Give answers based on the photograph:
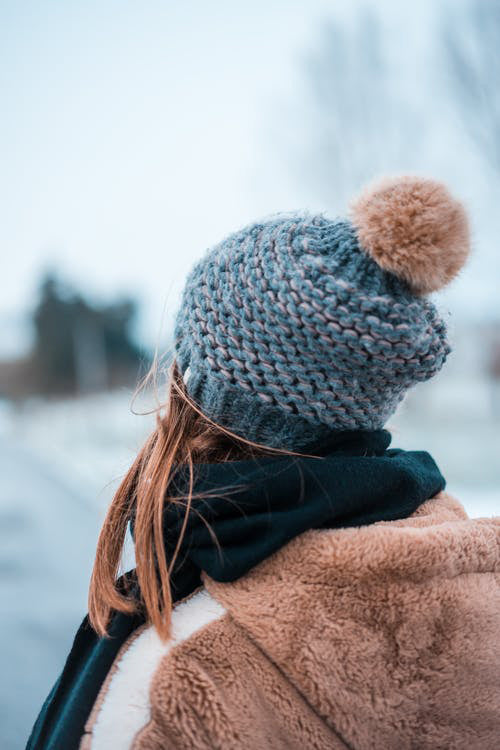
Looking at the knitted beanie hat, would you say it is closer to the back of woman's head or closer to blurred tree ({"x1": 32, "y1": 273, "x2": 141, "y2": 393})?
the back of woman's head

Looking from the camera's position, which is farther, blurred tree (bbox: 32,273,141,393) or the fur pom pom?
blurred tree (bbox: 32,273,141,393)

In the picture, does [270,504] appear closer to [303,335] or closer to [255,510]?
[255,510]

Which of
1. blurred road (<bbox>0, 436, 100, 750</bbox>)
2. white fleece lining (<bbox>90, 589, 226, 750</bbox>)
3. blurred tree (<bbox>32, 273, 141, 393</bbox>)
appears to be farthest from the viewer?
blurred tree (<bbox>32, 273, 141, 393</bbox>)

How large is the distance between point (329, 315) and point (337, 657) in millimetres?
409

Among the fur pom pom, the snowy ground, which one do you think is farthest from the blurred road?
the fur pom pom

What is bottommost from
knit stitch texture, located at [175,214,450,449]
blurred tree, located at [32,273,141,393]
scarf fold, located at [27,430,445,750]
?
scarf fold, located at [27,430,445,750]

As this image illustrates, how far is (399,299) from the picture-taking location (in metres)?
0.84

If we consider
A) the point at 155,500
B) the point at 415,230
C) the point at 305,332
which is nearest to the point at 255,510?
the point at 155,500

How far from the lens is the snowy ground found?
6.11ft

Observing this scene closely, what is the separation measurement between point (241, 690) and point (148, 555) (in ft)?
0.67

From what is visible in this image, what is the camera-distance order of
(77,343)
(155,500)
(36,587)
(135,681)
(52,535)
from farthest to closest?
1. (77,343)
2. (52,535)
3. (36,587)
4. (155,500)
5. (135,681)

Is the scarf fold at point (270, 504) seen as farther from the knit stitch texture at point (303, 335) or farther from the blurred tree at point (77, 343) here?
the blurred tree at point (77, 343)

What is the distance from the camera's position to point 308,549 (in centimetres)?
80

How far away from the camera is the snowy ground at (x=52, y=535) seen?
6.11ft
